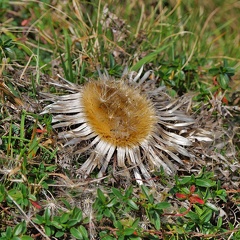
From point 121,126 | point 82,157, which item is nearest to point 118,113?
point 121,126

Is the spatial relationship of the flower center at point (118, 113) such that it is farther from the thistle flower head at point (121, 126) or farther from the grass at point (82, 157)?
the grass at point (82, 157)

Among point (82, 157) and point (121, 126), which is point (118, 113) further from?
point (82, 157)

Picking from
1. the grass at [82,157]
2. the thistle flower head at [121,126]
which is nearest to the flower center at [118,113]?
the thistle flower head at [121,126]

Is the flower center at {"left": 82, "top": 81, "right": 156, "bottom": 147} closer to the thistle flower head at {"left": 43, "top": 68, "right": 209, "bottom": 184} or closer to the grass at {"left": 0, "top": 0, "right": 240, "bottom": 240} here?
the thistle flower head at {"left": 43, "top": 68, "right": 209, "bottom": 184}

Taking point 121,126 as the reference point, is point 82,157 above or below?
below

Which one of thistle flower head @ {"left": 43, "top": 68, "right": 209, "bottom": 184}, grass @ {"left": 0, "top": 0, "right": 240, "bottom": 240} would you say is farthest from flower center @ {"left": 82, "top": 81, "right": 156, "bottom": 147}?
grass @ {"left": 0, "top": 0, "right": 240, "bottom": 240}

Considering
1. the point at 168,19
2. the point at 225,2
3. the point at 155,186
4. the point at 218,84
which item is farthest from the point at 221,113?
the point at 225,2

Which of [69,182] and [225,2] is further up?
[225,2]

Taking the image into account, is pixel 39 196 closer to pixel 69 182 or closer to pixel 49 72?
pixel 69 182
